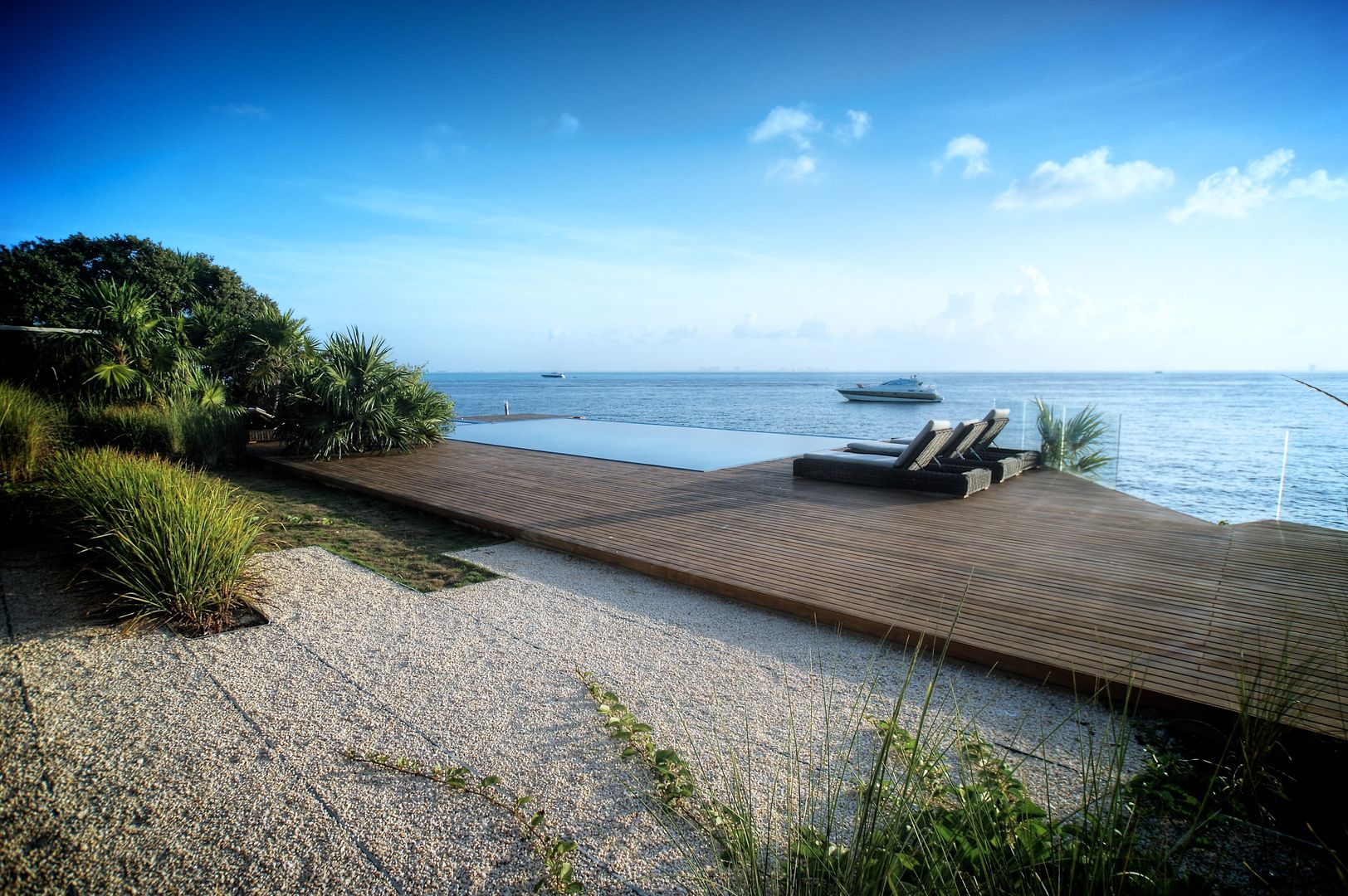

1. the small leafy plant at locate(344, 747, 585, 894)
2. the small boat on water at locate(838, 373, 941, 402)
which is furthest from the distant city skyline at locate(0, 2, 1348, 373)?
the small boat on water at locate(838, 373, 941, 402)

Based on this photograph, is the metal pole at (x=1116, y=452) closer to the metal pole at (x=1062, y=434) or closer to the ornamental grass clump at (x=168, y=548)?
the metal pole at (x=1062, y=434)

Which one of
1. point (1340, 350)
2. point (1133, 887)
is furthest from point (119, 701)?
point (1340, 350)

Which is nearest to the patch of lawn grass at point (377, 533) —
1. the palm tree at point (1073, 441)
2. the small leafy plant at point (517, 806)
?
the small leafy plant at point (517, 806)

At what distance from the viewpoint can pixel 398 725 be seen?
7.61 feet

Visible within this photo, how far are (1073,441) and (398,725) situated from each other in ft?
25.0

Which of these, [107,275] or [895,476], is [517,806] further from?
[107,275]

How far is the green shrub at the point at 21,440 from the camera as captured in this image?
587 cm

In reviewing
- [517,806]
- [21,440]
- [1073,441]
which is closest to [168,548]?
[517,806]

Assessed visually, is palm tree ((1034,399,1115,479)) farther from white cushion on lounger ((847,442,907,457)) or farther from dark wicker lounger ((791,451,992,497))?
white cushion on lounger ((847,442,907,457))

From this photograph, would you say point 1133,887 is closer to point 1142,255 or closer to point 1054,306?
point 1054,306

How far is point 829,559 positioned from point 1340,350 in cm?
629

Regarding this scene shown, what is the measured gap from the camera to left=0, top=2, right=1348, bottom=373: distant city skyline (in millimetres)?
8031

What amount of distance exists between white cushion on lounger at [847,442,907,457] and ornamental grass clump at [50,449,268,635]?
623 centimetres

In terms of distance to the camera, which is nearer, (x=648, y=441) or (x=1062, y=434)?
(x=1062, y=434)
